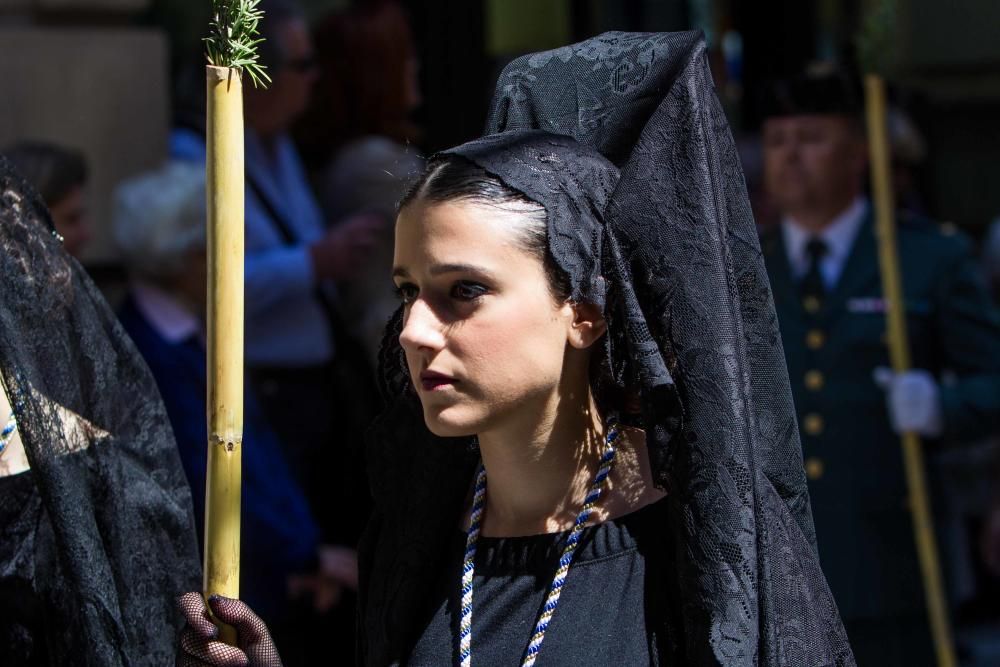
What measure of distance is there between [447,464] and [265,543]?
Result: 6.47ft

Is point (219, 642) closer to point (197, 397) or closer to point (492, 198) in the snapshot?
point (492, 198)

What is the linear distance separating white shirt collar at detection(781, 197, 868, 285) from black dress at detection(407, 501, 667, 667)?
276 centimetres

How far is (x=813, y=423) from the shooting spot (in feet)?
15.3

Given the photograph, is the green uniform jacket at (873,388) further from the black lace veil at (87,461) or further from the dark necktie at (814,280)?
the black lace veil at (87,461)

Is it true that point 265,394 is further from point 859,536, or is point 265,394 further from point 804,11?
point 804,11

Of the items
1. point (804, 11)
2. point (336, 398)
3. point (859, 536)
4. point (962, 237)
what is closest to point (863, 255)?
point (962, 237)

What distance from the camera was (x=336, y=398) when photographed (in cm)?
459

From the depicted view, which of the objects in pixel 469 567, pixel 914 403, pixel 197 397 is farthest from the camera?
pixel 914 403

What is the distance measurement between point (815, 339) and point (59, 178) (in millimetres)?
2184

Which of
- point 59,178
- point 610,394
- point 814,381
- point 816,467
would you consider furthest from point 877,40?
point 610,394

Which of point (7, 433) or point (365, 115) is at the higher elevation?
point (365, 115)

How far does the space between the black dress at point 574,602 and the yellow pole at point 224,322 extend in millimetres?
335

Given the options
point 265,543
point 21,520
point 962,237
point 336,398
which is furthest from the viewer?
point 962,237

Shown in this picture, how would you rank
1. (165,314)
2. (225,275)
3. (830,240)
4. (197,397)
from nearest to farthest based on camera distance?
(225,275) < (197,397) < (165,314) < (830,240)
